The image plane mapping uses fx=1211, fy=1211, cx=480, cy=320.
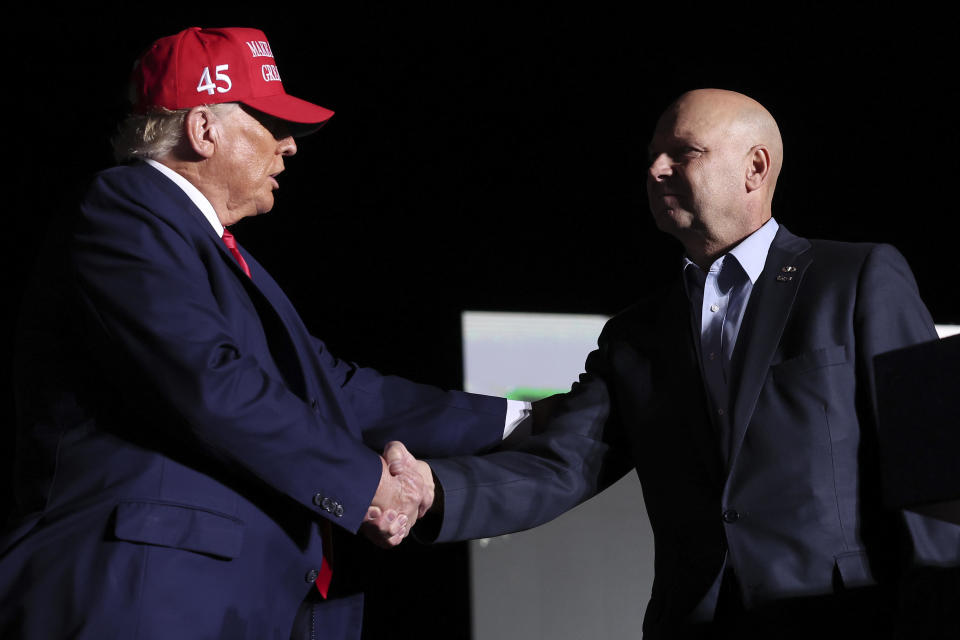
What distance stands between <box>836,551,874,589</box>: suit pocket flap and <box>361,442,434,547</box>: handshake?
0.76m

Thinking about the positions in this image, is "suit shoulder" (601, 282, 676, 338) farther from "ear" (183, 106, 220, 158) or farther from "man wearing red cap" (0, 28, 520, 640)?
"ear" (183, 106, 220, 158)

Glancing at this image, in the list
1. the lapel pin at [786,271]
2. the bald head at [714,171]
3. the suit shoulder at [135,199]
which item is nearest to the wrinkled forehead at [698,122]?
the bald head at [714,171]

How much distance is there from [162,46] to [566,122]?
6.24ft

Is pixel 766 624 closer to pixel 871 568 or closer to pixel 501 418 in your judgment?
pixel 871 568

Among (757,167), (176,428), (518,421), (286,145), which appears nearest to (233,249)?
(286,145)

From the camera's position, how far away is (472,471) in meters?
2.39

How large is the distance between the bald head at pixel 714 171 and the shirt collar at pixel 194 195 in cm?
86

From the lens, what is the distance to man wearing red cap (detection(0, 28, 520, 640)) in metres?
1.78

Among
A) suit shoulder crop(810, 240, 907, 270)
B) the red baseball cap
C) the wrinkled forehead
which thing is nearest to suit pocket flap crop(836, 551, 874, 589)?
suit shoulder crop(810, 240, 907, 270)

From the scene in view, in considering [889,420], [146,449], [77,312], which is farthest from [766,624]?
[77,312]

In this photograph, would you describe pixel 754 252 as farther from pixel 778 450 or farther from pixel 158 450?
pixel 158 450

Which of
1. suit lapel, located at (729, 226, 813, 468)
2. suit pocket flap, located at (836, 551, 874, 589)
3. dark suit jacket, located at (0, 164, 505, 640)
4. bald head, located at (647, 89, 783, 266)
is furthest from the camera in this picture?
bald head, located at (647, 89, 783, 266)

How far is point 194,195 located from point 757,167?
108cm

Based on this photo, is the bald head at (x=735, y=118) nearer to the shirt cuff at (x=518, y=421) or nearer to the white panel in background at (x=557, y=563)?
the shirt cuff at (x=518, y=421)
